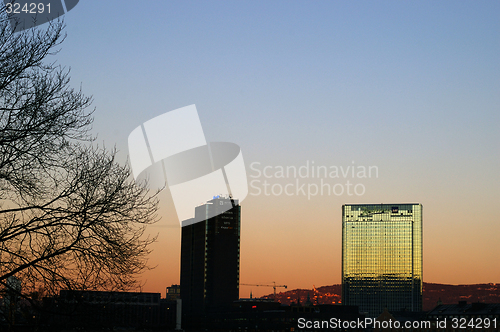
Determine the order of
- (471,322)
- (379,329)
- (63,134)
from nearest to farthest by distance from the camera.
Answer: (63,134) < (471,322) < (379,329)

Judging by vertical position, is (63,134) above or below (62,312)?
above

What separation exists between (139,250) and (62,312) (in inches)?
118

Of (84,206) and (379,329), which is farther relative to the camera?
(379,329)

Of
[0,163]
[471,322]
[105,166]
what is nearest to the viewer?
[0,163]

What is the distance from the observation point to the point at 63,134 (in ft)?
55.9

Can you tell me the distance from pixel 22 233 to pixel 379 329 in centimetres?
14391

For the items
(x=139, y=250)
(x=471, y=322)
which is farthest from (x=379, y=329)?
(x=139, y=250)

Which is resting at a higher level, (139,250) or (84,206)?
(84,206)

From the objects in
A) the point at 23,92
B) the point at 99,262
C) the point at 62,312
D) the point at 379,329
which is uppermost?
the point at 23,92

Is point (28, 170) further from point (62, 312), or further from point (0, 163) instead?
point (62, 312)

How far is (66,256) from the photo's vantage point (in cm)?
1748

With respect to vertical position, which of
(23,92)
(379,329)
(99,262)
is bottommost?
(379,329)

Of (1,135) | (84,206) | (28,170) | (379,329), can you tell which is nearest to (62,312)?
(84,206)

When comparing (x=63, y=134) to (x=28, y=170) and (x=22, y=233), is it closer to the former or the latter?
(x=28, y=170)
